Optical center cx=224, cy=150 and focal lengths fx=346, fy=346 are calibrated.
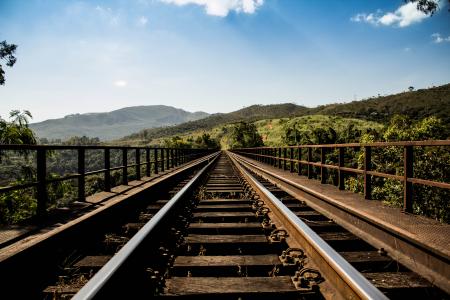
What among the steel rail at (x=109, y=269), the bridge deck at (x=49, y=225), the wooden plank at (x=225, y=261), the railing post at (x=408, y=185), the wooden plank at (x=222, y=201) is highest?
the railing post at (x=408, y=185)

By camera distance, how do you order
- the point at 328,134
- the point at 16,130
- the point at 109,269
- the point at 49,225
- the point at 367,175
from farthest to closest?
the point at 328,134 < the point at 16,130 < the point at 367,175 < the point at 49,225 < the point at 109,269

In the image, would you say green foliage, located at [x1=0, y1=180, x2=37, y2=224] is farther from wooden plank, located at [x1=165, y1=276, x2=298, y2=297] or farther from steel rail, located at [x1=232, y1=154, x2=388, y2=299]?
steel rail, located at [x1=232, y1=154, x2=388, y2=299]

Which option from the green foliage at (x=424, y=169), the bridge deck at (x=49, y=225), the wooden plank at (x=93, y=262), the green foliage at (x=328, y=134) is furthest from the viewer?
the green foliage at (x=328, y=134)

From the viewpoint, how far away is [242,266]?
11.4ft

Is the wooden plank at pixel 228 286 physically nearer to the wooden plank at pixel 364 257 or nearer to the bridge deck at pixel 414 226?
the wooden plank at pixel 364 257

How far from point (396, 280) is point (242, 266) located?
140 centimetres

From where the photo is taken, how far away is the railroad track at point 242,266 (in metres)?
2.71

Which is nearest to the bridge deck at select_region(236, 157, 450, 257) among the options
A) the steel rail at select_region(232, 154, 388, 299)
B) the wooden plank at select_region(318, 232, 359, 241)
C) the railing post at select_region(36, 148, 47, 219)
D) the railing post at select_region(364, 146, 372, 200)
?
the wooden plank at select_region(318, 232, 359, 241)

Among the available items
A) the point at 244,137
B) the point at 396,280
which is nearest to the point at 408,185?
the point at 396,280

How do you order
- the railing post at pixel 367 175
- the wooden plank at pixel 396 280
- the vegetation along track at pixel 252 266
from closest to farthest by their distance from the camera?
the vegetation along track at pixel 252 266, the wooden plank at pixel 396 280, the railing post at pixel 367 175

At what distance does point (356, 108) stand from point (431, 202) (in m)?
145

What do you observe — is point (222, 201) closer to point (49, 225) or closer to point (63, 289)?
point (49, 225)

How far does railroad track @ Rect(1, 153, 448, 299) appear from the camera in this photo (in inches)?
107

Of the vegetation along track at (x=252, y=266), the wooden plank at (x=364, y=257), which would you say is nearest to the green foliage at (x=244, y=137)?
the vegetation along track at (x=252, y=266)
